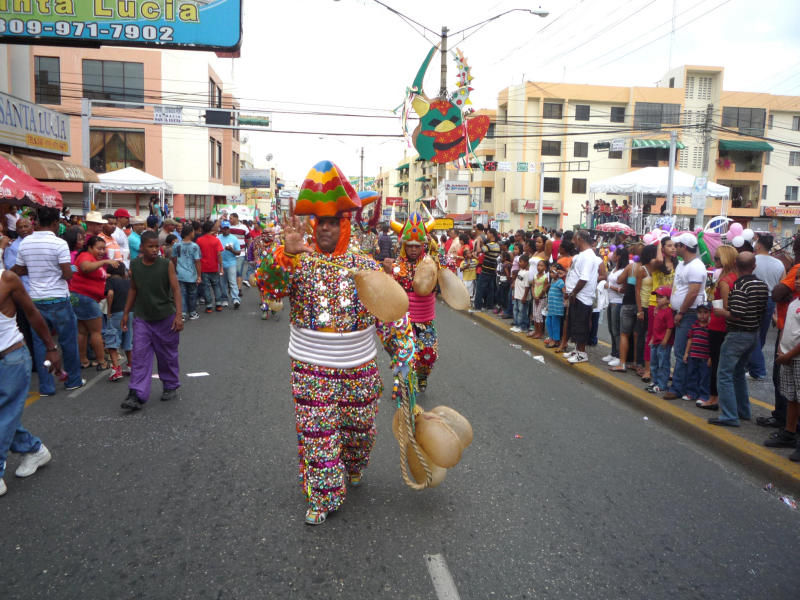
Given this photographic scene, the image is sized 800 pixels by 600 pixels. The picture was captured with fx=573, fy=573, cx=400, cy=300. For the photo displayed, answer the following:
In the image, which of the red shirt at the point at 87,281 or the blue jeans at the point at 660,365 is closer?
the blue jeans at the point at 660,365

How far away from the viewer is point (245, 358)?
326 inches

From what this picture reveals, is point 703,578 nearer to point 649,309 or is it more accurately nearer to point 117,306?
point 649,309

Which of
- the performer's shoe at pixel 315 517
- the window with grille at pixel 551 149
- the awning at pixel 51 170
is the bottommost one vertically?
the performer's shoe at pixel 315 517

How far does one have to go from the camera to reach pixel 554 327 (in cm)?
916

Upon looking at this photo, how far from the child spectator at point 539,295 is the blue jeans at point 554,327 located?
495 millimetres

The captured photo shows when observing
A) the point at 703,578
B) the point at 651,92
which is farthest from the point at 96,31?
the point at 651,92

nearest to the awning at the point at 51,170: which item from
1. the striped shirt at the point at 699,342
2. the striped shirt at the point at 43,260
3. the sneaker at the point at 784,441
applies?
the striped shirt at the point at 43,260

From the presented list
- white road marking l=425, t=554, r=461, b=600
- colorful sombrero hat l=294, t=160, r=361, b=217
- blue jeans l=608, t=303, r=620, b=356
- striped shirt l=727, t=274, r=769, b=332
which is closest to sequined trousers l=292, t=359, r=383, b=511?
white road marking l=425, t=554, r=461, b=600

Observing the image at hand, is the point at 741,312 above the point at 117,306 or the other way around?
above

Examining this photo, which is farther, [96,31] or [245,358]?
[96,31]

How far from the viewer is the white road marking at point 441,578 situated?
2.92 metres

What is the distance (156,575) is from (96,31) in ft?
30.3

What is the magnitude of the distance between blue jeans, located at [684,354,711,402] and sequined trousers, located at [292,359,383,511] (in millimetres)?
4155

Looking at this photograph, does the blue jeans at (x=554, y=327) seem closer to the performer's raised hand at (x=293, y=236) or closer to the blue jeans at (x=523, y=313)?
the blue jeans at (x=523, y=313)
